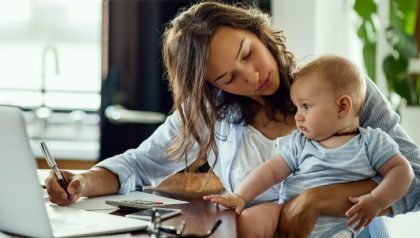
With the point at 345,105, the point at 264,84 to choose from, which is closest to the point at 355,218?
the point at 345,105

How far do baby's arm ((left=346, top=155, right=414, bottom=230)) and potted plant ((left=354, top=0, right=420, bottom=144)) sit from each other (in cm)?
195

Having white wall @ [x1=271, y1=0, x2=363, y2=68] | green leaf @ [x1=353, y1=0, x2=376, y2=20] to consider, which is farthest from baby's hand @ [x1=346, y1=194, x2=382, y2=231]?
green leaf @ [x1=353, y1=0, x2=376, y2=20]

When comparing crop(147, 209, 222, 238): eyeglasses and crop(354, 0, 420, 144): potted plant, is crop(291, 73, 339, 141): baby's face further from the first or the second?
crop(354, 0, 420, 144): potted plant

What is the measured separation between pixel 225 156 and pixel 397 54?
1.88 metres

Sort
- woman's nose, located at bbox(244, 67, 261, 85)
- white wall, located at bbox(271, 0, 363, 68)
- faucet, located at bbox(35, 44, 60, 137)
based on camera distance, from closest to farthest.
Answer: woman's nose, located at bbox(244, 67, 261, 85) < white wall, located at bbox(271, 0, 363, 68) < faucet, located at bbox(35, 44, 60, 137)

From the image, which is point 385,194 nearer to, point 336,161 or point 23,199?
point 336,161

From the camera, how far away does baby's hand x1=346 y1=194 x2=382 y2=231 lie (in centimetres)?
162

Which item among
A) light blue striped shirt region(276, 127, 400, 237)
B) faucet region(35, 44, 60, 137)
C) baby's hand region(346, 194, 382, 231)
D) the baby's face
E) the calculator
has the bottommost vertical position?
faucet region(35, 44, 60, 137)

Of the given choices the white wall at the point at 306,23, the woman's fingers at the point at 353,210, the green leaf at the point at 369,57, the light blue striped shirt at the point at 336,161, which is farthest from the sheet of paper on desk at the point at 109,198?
the green leaf at the point at 369,57

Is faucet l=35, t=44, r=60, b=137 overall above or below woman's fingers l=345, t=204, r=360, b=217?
below

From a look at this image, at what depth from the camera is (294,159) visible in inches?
69.6

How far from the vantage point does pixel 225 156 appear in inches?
77.8

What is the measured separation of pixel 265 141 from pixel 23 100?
254 cm

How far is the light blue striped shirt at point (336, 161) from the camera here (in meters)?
1.68
